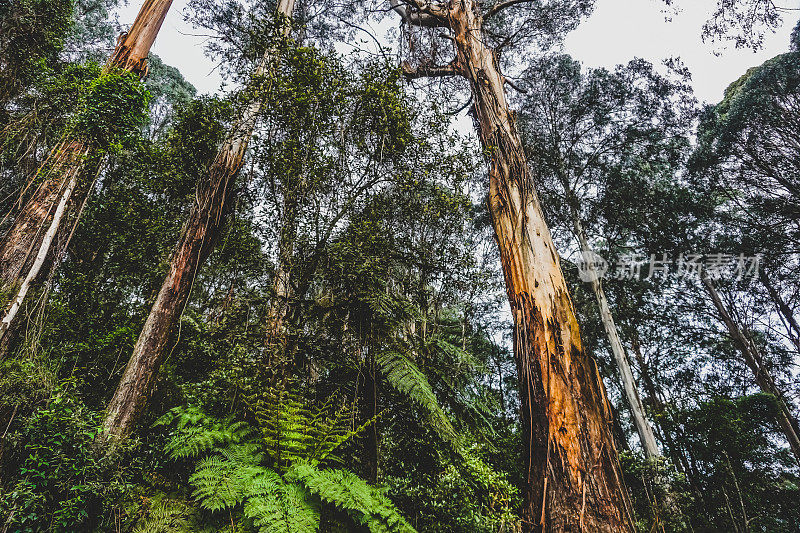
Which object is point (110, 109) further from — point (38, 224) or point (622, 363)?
point (622, 363)

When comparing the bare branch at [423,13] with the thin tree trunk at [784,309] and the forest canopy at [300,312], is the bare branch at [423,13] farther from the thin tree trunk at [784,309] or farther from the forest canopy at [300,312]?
the thin tree trunk at [784,309]

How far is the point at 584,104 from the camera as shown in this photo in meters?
11.8

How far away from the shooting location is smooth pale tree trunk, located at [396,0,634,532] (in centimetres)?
182

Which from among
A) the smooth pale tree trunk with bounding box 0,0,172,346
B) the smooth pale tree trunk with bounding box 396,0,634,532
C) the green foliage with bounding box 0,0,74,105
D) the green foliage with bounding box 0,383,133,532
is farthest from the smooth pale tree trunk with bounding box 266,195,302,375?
the green foliage with bounding box 0,0,74,105

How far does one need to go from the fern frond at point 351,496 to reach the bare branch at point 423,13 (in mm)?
4975

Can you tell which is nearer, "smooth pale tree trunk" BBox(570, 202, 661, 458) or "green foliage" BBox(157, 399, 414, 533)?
"green foliage" BBox(157, 399, 414, 533)

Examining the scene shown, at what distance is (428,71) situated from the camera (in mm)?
4500

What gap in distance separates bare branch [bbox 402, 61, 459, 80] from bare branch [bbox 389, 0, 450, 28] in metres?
0.51

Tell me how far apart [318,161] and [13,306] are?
3.27 meters

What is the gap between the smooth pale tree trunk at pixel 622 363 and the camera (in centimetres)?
776

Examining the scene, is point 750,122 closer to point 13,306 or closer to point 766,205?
point 766,205

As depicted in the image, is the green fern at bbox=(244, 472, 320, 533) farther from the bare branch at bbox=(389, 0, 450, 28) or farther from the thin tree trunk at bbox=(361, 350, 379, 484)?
the bare branch at bbox=(389, 0, 450, 28)

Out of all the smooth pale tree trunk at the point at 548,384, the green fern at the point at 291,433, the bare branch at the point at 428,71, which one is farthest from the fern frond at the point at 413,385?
the bare branch at the point at 428,71

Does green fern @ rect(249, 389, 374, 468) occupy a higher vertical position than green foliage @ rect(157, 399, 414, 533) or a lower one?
higher
